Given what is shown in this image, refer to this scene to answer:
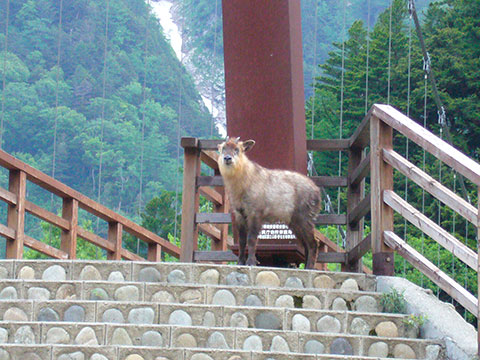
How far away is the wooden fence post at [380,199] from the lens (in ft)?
23.0

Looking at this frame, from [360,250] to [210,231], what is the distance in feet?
9.83

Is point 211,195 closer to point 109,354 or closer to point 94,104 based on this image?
point 109,354

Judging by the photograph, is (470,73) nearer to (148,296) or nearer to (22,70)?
(22,70)

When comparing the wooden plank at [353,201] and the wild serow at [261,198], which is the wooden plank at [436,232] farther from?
the wooden plank at [353,201]

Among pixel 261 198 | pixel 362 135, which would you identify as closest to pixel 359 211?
pixel 362 135

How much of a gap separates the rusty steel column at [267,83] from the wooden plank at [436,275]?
7.74ft

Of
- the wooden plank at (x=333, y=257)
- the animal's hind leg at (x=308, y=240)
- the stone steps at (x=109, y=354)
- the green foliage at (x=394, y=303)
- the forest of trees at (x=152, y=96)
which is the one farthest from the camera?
the forest of trees at (x=152, y=96)

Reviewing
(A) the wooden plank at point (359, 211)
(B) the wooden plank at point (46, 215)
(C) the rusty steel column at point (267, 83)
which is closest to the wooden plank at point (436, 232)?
(A) the wooden plank at point (359, 211)

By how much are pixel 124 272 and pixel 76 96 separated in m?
31.6

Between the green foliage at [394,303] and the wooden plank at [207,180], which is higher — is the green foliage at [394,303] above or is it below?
below

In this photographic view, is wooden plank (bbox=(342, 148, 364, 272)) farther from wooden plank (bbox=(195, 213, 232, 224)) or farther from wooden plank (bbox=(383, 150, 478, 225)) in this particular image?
wooden plank (bbox=(383, 150, 478, 225))

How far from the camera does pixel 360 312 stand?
20.3ft

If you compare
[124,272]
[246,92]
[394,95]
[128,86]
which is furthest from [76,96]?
[124,272]

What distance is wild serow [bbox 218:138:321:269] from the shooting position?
782 cm
